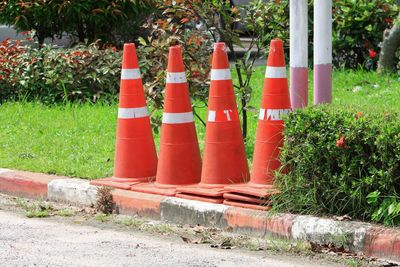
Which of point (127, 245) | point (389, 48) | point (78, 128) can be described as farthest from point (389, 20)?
point (127, 245)

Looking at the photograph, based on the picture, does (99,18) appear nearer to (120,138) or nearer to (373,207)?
(120,138)

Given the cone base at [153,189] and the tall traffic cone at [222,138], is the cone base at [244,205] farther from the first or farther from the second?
the cone base at [153,189]

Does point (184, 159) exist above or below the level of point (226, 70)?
below

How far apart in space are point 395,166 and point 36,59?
684 cm

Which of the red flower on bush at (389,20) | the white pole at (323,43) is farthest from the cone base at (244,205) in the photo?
the red flower on bush at (389,20)

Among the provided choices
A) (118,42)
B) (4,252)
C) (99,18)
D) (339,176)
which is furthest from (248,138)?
(118,42)

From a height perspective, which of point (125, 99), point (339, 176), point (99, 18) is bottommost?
point (339, 176)

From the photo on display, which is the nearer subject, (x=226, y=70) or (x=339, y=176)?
(x=339, y=176)

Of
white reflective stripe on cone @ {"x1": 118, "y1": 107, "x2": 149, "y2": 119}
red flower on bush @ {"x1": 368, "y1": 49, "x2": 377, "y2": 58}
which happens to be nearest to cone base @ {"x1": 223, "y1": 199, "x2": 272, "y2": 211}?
white reflective stripe on cone @ {"x1": 118, "y1": 107, "x2": 149, "y2": 119}

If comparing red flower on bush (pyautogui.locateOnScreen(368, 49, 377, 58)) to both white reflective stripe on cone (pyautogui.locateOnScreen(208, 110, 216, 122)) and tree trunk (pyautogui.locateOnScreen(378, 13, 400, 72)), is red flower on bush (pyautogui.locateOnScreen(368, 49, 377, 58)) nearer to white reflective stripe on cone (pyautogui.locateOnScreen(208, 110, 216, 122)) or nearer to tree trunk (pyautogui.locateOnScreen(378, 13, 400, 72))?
tree trunk (pyautogui.locateOnScreen(378, 13, 400, 72))

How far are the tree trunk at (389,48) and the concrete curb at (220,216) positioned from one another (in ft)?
17.8

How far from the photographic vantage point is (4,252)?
19.6 feet

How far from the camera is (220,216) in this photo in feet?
21.5

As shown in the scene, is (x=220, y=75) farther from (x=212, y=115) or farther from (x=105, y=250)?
(x=105, y=250)
